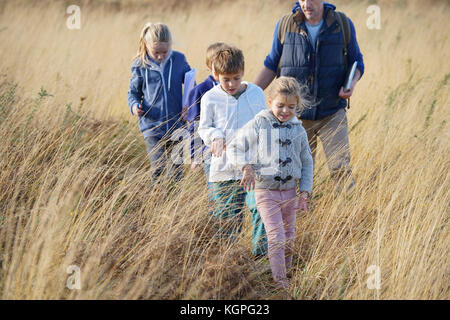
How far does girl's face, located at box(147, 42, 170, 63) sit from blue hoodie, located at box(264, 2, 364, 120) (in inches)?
33.1

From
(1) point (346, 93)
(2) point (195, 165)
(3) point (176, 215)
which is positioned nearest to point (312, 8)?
(1) point (346, 93)

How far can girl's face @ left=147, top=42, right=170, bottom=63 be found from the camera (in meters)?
3.47

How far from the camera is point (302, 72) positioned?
3.46 meters

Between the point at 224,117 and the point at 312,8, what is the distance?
3.60ft

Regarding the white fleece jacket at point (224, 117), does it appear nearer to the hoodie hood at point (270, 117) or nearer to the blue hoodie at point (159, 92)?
the hoodie hood at point (270, 117)

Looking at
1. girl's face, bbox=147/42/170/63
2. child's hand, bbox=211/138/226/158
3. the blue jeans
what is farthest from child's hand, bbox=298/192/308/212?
girl's face, bbox=147/42/170/63

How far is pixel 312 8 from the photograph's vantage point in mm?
3367

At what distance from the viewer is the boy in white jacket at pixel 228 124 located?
286cm

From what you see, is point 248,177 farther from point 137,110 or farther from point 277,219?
point 137,110

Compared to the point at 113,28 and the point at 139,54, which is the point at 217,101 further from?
the point at 113,28

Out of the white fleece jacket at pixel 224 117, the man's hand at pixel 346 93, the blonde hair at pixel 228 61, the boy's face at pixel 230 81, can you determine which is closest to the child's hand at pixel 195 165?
the white fleece jacket at pixel 224 117

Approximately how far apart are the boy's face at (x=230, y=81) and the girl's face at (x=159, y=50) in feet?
2.31

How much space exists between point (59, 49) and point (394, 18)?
636cm

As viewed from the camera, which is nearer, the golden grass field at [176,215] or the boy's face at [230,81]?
the golden grass field at [176,215]
